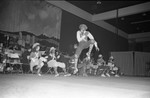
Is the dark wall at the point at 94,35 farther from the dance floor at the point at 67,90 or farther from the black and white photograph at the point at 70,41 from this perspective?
the dance floor at the point at 67,90

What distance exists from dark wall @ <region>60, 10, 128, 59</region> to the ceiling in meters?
0.73

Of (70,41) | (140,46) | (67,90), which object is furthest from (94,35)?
(67,90)

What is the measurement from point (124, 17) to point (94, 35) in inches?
87.5

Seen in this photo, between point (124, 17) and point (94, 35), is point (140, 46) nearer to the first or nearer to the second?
point (124, 17)

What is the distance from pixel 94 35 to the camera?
1002 centimetres

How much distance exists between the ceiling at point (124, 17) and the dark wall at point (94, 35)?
73cm

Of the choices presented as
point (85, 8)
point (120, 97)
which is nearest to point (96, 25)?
point (85, 8)

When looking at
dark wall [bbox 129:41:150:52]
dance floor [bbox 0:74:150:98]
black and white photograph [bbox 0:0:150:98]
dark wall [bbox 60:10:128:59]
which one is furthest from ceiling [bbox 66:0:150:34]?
dance floor [bbox 0:74:150:98]

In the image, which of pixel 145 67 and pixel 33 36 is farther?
pixel 145 67

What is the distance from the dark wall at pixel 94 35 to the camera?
26.4 feet

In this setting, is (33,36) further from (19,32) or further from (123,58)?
(123,58)

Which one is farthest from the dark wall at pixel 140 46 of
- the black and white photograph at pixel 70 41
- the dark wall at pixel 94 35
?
the dark wall at pixel 94 35

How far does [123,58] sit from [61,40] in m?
4.83

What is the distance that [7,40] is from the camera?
224 inches
